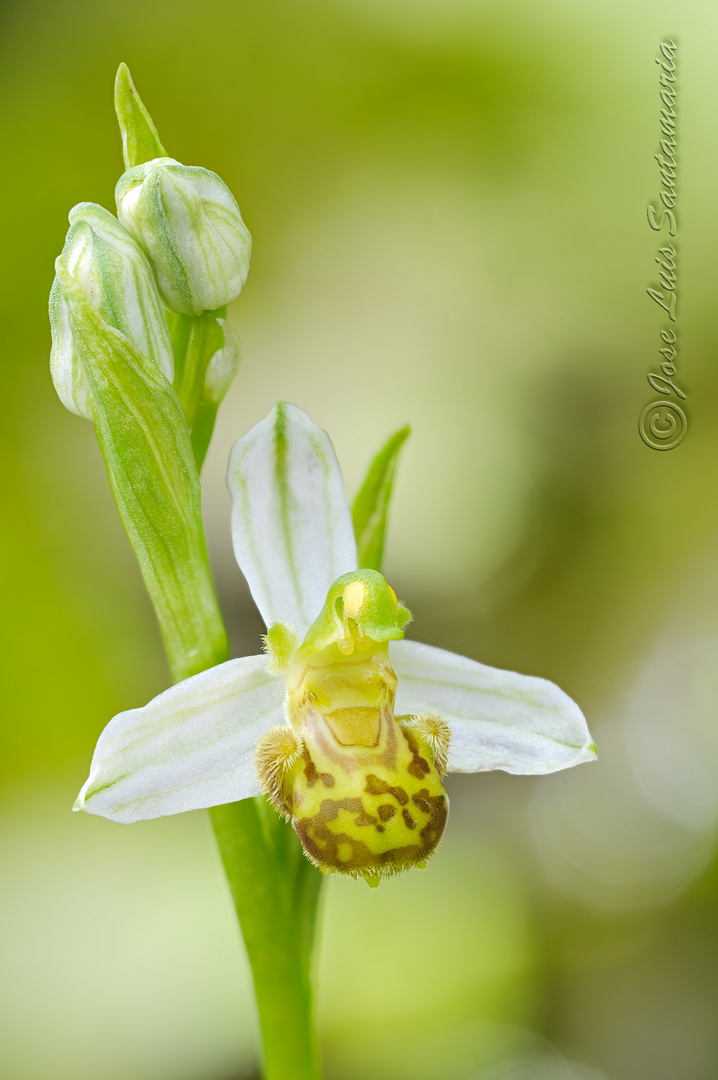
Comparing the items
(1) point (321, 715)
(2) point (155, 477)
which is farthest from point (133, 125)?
(1) point (321, 715)

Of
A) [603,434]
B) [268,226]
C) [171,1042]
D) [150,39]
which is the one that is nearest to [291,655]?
[171,1042]

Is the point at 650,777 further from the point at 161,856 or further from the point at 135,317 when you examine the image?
the point at 135,317

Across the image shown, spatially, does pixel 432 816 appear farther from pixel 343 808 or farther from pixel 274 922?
pixel 274 922

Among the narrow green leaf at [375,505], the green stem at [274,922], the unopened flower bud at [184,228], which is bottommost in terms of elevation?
the green stem at [274,922]

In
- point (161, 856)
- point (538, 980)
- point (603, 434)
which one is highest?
point (603, 434)


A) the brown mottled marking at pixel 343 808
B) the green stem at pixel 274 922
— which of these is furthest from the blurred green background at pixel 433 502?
the brown mottled marking at pixel 343 808

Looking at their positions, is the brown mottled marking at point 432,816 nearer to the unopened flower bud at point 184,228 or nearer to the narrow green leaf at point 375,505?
the narrow green leaf at point 375,505
